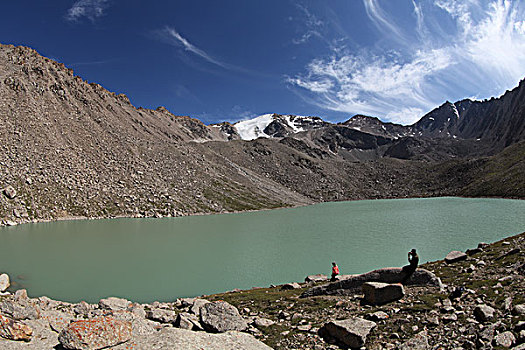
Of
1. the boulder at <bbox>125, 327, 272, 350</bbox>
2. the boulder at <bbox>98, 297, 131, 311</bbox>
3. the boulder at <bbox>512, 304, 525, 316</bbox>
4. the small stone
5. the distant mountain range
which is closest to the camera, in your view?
the boulder at <bbox>125, 327, 272, 350</bbox>

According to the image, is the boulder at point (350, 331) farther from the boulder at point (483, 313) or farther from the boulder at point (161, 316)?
the boulder at point (161, 316)

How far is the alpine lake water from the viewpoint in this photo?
27.1 metres

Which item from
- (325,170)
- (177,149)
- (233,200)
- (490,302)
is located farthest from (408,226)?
(325,170)

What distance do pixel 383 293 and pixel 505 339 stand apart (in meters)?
5.75

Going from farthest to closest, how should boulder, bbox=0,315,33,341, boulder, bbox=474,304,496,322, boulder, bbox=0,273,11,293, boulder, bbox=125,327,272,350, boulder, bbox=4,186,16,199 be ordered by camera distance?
boulder, bbox=4,186,16,199, boulder, bbox=0,273,11,293, boulder, bbox=474,304,496,322, boulder, bbox=0,315,33,341, boulder, bbox=125,327,272,350

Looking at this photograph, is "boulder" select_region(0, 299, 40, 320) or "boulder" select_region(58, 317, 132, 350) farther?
"boulder" select_region(0, 299, 40, 320)

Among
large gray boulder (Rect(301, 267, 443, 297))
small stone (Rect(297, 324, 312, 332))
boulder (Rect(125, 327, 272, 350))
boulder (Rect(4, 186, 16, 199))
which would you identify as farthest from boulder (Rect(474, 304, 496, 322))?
boulder (Rect(4, 186, 16, 199))

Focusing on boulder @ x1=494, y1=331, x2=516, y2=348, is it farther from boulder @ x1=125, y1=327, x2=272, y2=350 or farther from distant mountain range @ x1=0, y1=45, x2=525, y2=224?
distant mountain range @ x1=0, y1=45, x2=525, y2=224

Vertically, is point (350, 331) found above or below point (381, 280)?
below

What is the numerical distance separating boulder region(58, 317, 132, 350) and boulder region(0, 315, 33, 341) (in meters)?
1.71

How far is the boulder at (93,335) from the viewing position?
915cm

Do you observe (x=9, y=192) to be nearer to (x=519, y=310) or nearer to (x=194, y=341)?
(x=194, y=341)

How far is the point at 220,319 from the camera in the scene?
A: 1252cm

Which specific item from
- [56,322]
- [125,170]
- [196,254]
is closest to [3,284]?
[56,322]
